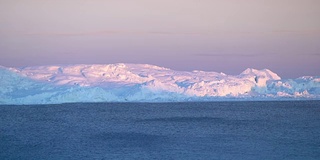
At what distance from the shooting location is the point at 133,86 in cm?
5981

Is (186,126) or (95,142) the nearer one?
(95,142)

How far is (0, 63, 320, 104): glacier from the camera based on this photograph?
184 ft

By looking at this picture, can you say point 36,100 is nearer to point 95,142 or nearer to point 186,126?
point 186,126

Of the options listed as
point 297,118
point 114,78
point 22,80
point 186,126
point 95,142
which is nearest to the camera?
point 95,142

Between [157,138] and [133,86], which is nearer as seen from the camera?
[157,138]

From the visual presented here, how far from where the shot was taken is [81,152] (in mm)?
30469

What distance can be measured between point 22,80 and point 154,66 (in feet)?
63.0

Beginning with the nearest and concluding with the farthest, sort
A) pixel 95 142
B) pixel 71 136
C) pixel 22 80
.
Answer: pixel 95 142 → pixel 71 136 → pixel 22 80

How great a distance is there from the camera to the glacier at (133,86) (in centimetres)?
5619

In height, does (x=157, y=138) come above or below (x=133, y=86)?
above

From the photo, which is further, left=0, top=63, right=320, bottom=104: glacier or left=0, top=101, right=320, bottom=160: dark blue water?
left=0, top=63, right=320, bottom=104: glacier

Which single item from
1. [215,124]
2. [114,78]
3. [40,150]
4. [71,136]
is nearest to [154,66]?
[114,78]

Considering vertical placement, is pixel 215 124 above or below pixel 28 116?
above

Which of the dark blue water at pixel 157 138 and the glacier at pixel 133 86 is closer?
the dark blue water at pixel 157 138
